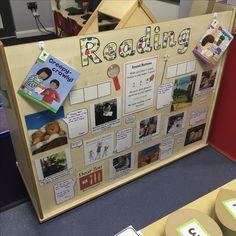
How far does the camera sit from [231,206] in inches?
26.0

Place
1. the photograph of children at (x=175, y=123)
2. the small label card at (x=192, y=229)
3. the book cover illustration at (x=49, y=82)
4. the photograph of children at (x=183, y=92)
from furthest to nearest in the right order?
the photograph of children at (x=175, y=123) < the photograph of children at (x=183, y=92) < the book cover illustration at (x=49, y=82) < the small label card at (x=192, y=229)

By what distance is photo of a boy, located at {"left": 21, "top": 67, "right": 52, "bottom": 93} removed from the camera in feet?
3.40

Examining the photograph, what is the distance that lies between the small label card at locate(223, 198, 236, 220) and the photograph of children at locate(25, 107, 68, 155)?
79cm

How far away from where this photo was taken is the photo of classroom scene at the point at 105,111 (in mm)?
1313

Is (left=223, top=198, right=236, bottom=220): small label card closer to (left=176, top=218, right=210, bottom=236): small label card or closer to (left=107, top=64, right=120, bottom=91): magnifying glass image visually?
(left=176, top=218, right=210, bottom=236): small label card

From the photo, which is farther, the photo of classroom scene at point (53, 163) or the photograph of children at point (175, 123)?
the photograph of children at point (175, 123)

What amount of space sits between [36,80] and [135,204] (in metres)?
0.96

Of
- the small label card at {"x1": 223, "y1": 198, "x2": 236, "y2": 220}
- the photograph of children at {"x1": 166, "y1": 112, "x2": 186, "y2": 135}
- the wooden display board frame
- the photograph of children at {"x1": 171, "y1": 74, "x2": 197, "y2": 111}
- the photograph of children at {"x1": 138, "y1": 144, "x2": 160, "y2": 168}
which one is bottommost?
the photograph of children at {"x1": 138, "y1": 144, "x2": 160, "y2": 168}

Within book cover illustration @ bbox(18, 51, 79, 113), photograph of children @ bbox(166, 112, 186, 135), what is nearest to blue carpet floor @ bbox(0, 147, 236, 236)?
photograph of children @ bbox(166, 112, 186, 135)

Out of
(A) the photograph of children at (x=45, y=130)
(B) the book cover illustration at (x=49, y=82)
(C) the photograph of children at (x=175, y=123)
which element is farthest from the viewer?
(C) the photograph of children at (x=175, y=123)

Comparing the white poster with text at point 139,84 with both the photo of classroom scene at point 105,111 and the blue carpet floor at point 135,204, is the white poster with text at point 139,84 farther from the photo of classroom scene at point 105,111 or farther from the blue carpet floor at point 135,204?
the blue carpet floor at point 135,204

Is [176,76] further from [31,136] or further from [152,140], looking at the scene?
[31,136]

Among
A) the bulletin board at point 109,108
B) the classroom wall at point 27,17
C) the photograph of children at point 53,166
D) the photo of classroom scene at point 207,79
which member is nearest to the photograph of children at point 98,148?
the bulletin board at point 109,108

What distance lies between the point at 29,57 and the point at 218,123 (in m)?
1.46
